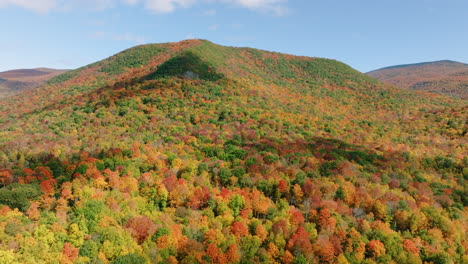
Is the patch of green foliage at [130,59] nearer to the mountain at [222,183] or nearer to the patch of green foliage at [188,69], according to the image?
the patch of green foliage at [188,69]

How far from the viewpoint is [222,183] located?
41500 millimetres

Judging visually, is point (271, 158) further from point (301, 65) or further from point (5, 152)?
point (301, 65)

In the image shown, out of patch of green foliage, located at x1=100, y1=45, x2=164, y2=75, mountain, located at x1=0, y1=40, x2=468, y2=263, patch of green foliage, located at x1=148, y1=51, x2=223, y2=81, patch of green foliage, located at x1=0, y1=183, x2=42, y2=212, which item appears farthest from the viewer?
patch of green foliage, located at x1=100, y1=45, x2=164, y2=75

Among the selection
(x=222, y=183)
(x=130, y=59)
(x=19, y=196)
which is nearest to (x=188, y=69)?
(x=130, y=59)

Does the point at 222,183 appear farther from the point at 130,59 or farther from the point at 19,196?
the point at 130,59

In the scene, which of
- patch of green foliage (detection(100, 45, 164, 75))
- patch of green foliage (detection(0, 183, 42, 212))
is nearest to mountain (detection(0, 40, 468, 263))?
patch of green foliage (detection(0, 183, 42, 212))

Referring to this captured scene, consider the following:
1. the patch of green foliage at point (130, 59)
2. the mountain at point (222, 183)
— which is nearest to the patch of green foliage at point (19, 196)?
the mountain at point (222, 183)

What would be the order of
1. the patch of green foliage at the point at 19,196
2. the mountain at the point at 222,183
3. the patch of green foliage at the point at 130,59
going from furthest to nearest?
the patch of green foliage at the point at 130,59 < the patch of green foliage at the point at 19,196 < the mountain at the point at 222,183

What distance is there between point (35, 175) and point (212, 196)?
2444 centimetres

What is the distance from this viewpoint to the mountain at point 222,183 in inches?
→ 1086

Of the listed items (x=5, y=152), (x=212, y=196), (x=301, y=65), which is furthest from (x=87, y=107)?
(x=301, y=65)

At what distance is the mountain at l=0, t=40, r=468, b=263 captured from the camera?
90.5 feet

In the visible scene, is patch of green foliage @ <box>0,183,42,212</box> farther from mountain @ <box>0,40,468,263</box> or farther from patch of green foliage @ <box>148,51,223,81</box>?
patch of green foliage @ <box>148,51,223,81</box>

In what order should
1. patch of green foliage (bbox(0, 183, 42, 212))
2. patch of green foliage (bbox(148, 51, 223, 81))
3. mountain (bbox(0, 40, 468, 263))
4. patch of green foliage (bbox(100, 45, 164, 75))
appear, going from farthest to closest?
patch of green foliage (bbox(100, 45, 164, 75)), patch of green foliage (bbox(148, 51, 223, 81)), patch of green foliage (bbox(0, 183, 42, 212)), mountain (bbox(0, 40, 468, 263))
